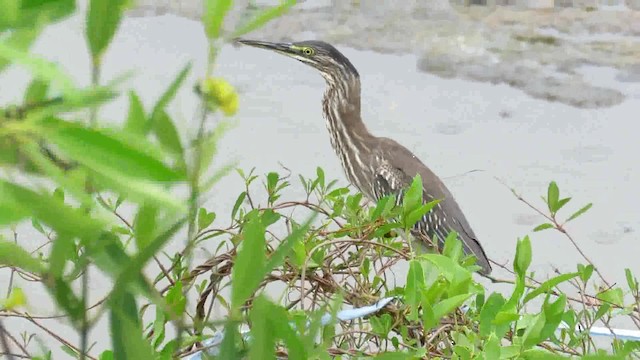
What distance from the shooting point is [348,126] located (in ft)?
4.86

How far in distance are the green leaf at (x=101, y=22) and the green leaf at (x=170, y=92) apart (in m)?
0.01

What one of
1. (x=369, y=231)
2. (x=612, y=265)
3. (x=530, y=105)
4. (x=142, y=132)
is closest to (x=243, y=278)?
(x=142, y=132)

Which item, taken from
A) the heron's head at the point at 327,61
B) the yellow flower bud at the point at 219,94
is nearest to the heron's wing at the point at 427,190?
the heron's head at the point at 327,61

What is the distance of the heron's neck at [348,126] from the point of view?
1455mm

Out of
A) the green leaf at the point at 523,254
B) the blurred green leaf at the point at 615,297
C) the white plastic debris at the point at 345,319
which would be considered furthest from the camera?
the blurred green leaf at the point at 615,297

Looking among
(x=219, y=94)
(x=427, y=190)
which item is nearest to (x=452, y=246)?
(x=219, y=94)

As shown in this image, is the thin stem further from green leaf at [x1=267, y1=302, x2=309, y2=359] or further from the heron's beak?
the heron's beak

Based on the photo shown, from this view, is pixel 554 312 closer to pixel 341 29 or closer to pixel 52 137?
pixel 52 137

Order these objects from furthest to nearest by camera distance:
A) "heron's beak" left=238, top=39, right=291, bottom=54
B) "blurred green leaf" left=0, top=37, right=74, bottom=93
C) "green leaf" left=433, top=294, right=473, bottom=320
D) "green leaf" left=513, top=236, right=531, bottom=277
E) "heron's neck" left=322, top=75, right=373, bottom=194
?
"heron's neck" left=322, top=75, right=373, bottom=194, "heron's beak" left=238, top=39, right=291, bottom=54, "green leaf" left=513, top=236, right=531, bottom=277, "green leaf" left=433, top=294, right=473, bottom=320, "blurred green leaf" left=0, top=37, right=74, bottom=93

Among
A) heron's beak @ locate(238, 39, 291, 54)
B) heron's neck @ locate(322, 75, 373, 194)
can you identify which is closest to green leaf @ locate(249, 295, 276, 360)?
heron's beak @ locate(238, 39, 291, 54)

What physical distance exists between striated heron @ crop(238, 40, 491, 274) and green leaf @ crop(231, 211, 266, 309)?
1.18m

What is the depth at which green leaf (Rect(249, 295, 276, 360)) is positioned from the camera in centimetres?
12

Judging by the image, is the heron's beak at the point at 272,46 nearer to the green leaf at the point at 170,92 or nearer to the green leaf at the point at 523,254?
the green leaf at the point at 523,254

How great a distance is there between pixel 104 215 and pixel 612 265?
1666mm
